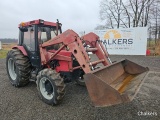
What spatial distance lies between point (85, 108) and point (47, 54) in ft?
6.07

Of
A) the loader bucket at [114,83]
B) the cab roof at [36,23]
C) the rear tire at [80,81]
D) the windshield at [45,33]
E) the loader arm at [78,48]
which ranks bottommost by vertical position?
the rear tire at [80,81]

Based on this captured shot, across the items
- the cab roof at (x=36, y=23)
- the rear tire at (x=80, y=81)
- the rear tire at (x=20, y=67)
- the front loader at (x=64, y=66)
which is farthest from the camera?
the rear tire at (x=80, y=81)

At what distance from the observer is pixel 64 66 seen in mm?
4859

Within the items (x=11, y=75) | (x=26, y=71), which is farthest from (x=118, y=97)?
(x=11, y=75)

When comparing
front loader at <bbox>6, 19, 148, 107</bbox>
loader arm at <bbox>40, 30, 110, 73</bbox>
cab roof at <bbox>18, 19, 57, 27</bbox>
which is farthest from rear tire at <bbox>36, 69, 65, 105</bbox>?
cab roof at <bbox>18, 19, 57, 27</bbox>

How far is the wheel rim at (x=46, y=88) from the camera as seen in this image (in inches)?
177

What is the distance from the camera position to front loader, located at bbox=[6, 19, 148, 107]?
12.5 feet

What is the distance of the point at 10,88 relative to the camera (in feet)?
19.2

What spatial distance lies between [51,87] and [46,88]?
194 millimetres

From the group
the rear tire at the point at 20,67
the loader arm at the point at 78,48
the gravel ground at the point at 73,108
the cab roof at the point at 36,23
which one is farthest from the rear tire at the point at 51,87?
the cab roof at the point at 36,23

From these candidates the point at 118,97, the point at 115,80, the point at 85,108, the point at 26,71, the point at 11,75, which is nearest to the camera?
the point at 118,97

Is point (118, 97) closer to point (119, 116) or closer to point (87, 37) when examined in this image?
point (119, 116)

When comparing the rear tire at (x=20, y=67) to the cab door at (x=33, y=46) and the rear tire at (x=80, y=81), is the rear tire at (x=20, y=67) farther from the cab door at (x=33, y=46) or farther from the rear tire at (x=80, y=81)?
the rear tire at (x=80, y=81)

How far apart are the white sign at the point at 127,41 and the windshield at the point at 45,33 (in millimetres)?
11138
